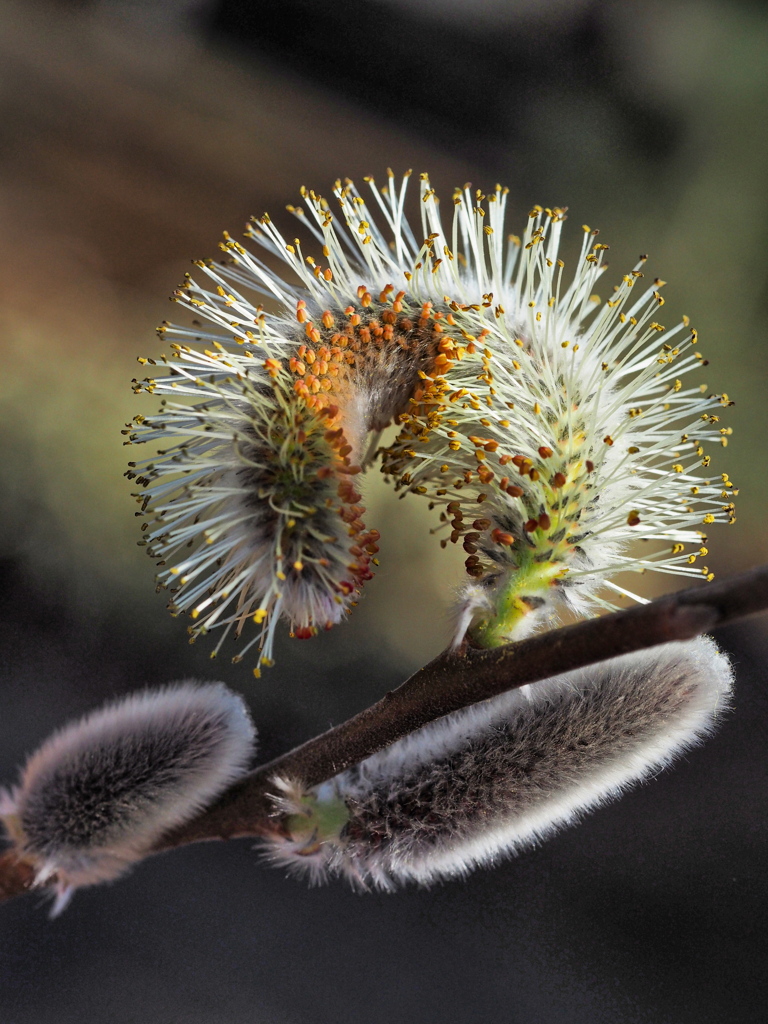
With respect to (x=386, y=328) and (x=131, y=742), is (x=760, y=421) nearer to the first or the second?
(x=386, y=328)

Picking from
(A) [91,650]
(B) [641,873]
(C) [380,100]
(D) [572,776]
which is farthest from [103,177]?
(B) [641,873]

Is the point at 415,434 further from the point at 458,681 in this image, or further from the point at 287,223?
the point at 287,223

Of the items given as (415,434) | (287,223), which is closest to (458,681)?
(415,434)

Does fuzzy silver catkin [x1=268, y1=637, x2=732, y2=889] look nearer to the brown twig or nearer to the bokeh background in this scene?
the brown twig

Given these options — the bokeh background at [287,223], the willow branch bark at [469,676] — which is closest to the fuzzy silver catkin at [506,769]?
the willow branch bark at [469,676]

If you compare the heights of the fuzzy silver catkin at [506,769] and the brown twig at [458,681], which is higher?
the brown twig at [458,681]

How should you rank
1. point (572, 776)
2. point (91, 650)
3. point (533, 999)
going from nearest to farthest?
point (572, 776) < point (533, 999) < point (91, 650)

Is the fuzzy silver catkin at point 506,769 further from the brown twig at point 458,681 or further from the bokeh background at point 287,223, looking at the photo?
the bokeh background at point 287,223
